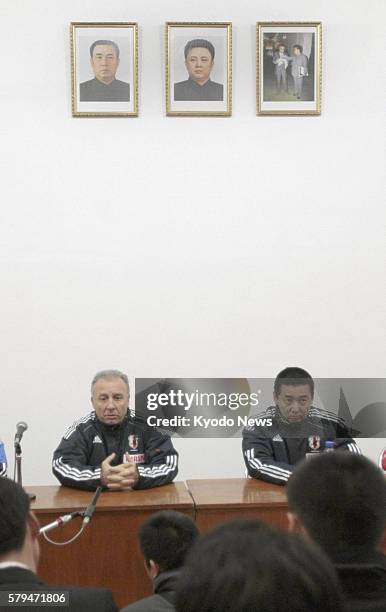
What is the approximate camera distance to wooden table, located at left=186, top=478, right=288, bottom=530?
11.4ft

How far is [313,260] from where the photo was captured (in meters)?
5.39

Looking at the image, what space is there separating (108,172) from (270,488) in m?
2.47

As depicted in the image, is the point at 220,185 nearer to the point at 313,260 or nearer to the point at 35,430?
the point at 313,260

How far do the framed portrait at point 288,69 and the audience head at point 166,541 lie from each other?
10.9 ft

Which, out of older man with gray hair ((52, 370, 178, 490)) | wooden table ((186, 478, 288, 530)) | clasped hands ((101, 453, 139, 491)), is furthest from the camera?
older man with gray hair ((52, 370, 178, 490))

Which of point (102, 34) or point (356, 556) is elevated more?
point (102, 34)

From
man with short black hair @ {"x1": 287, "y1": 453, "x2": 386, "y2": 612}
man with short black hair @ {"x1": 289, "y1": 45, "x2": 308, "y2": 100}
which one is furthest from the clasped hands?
man with short black hair @ {"x1": 289, "y1": 45, "x2": 308, "y2": 100}

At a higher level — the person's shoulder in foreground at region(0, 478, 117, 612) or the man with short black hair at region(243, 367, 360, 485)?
the person's shoulder in foreground at region(0, 478, 117, 612)

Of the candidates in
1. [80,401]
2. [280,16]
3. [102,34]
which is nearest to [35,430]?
[80,401]

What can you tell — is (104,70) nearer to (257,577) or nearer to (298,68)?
(298,68)

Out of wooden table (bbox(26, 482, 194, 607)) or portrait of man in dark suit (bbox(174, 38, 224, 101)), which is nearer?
wooden table (bbox(26, 482, 194, 607))

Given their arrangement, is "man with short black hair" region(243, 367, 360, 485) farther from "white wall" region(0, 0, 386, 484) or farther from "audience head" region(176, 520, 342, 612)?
"audience head" region(176, 520, 342, 612)

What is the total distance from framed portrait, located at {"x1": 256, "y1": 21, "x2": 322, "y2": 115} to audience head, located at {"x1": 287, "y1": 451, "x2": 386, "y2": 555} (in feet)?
13.1

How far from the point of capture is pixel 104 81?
5.26 m
